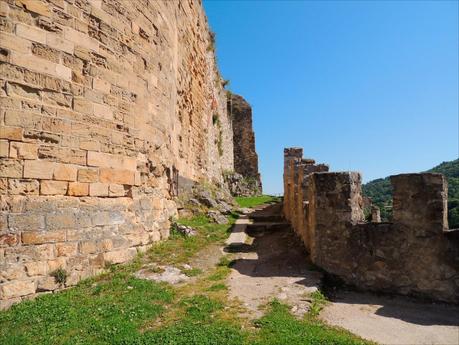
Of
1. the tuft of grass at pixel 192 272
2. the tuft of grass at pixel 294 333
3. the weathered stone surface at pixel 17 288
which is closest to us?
the tuft of grass at pixel 294 333

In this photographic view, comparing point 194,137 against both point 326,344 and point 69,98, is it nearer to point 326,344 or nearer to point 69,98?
point 69,98

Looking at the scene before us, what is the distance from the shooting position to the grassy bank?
3.81 metres

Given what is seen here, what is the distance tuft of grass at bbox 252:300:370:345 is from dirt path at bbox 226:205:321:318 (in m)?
0.26

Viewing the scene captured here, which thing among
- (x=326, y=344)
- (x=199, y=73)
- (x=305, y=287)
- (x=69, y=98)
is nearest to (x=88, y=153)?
(x=69, y=98)

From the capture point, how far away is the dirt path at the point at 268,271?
5113 millimetres

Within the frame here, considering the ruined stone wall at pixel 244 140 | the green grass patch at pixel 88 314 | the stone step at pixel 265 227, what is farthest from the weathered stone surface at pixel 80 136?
the ruined stone wall at pixel 244 140

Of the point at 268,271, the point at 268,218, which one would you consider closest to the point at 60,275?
the point at 268,271

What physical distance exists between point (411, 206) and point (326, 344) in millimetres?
3153

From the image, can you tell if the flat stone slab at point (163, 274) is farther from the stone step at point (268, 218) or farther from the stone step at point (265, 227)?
the stone step at point (268, 218)

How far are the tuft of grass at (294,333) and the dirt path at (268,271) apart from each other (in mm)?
259

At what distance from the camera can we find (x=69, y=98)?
18.7 feet

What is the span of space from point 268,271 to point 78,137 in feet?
13.5

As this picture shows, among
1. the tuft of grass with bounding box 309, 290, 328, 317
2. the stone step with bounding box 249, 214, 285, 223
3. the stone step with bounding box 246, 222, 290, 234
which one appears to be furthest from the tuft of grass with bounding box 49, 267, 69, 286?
the stone step with bounding box 249, 214, 285, 223

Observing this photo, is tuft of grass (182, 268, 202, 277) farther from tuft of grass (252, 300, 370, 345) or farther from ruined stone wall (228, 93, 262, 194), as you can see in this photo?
ruined stone wall (228, 93, 262, 194)
